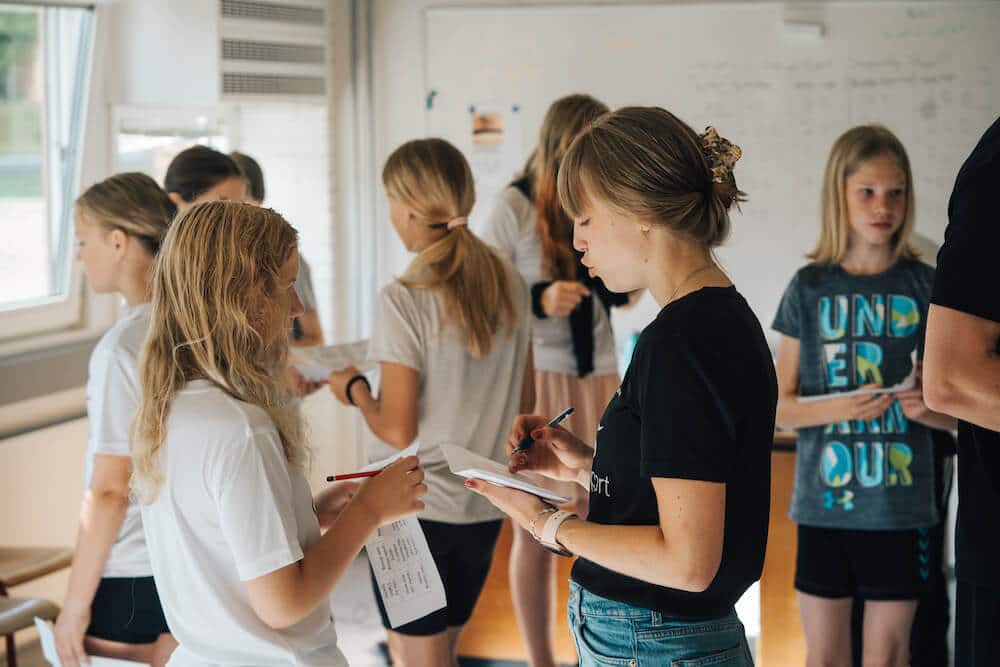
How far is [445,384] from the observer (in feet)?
7.91

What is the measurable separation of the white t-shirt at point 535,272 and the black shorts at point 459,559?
2.17ft

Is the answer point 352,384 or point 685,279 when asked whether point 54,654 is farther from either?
point 685,279

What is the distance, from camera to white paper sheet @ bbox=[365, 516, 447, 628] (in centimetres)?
187

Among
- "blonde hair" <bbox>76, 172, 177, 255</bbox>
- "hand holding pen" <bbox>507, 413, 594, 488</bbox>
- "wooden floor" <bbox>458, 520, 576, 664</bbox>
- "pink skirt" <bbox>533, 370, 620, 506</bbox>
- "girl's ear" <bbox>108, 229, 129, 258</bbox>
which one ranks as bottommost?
"wooden floor" <bbox>458, 520, 576, 664</bbox>

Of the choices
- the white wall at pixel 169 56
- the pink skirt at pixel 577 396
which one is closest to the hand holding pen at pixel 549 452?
the pink skirt at pixel 577 396

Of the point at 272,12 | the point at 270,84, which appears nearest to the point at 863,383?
the point at 270,84

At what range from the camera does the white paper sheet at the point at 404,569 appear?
1.87 meters

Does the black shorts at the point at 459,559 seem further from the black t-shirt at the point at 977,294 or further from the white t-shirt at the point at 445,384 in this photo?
the black t-shirt at the point at 977,294

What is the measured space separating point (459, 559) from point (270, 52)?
2.63 meters

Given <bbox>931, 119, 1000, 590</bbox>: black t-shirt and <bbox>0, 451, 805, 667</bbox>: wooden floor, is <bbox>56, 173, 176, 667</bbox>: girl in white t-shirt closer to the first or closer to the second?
<bbox>931, 119, 1000, 590</bbox>: black t-shirt

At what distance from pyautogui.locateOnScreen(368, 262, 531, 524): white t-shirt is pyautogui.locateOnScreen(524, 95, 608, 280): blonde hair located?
446 mm

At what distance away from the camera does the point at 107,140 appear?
403 cm

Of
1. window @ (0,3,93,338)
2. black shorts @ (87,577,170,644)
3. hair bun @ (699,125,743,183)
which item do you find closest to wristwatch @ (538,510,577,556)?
hair bun @ (699,125,743,183)

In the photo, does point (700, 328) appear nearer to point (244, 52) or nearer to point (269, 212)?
point (269, 212)
